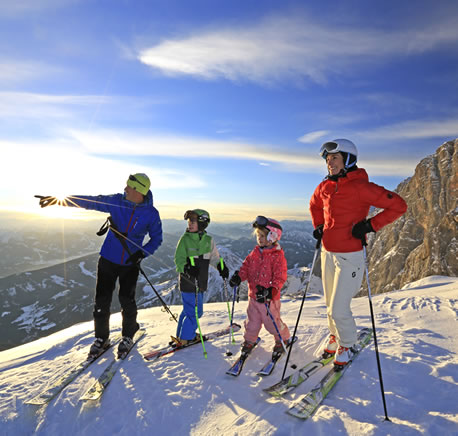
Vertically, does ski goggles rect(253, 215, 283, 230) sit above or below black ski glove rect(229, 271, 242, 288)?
above

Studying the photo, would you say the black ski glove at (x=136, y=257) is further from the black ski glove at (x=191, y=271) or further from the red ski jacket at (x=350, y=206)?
the red ski jacket at (x=350, y=206)

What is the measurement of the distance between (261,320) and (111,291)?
3.64 metres

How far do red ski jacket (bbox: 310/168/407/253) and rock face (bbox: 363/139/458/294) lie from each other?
5169 centimetres

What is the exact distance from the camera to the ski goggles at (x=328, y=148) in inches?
185

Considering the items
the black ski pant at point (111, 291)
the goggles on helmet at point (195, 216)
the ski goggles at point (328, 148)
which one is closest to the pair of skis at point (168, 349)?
the black ski pant at point (111, 291)

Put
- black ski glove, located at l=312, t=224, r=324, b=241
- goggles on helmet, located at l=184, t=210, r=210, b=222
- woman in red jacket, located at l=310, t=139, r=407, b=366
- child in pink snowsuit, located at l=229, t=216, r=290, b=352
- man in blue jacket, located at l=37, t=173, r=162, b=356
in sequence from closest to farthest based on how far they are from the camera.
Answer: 1. woman in red jacket, located at l=310, t=139, r=407, b=366
2. black ski glove, located at l=312, t=224, r=324, b=241
3. child in pink snowsuit, located at l=229, t=216, r=290, b=352
4. man in blue jacket, located at l=37, t=173, r=162, b=356
5. goggles on helmet, located at l=184, t=210, r=210, b=222

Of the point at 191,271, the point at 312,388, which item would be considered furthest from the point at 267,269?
the point at 312,388

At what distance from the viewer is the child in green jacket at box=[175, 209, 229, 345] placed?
6457 millimetres

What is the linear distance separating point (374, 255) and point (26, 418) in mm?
91300

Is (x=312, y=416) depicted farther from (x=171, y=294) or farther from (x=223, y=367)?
(x=171, y=294)

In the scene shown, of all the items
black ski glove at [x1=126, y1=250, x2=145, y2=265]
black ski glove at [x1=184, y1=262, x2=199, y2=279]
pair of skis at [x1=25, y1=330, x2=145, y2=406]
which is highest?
black ski glove at [x1=126, y1=250, x2=145, y2=265]

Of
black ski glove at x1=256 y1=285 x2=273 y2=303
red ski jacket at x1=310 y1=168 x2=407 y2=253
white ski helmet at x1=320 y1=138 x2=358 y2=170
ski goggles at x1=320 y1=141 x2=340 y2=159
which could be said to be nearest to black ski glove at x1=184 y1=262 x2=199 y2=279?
black ski glove at x1=256 y1=285 x2=273 y2=303

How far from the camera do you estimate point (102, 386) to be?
4.93 meters

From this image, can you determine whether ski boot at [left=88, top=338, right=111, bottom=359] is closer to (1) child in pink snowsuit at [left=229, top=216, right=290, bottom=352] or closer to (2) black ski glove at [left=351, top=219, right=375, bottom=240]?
(1) child in pink snowsuit at [left=229, top=216, right=290, bottom=352]
